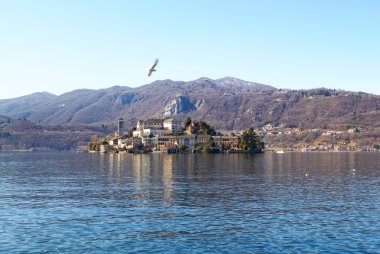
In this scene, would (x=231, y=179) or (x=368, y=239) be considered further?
(x=231, y=179)

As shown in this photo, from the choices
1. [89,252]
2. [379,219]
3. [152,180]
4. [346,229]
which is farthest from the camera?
[152,180]

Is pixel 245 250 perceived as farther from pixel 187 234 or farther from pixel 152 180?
pixel 152 180

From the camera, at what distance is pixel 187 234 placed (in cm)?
4347

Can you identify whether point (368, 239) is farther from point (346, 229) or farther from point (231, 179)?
point (231, 179)

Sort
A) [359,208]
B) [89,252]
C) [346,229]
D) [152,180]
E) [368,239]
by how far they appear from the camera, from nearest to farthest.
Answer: [89,252]
[368,239]
[346,229]
[359,208]
[152,180]

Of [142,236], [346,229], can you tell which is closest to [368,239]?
[346,229]

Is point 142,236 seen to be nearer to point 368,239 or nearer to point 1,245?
point 1,245

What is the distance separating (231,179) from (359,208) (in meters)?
39.5

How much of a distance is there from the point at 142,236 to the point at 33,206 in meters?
21.7

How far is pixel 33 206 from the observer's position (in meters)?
59.1

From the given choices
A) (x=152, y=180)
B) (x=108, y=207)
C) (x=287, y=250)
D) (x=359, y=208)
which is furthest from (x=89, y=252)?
(x=152, y=180)

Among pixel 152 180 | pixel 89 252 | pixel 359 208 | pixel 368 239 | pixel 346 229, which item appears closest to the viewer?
pixel 89 252

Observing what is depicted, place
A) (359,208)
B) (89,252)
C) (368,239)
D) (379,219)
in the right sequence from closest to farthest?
(89,252)
(368,239)
(379,219)
(359,208)

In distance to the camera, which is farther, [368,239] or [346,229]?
[346,229]
